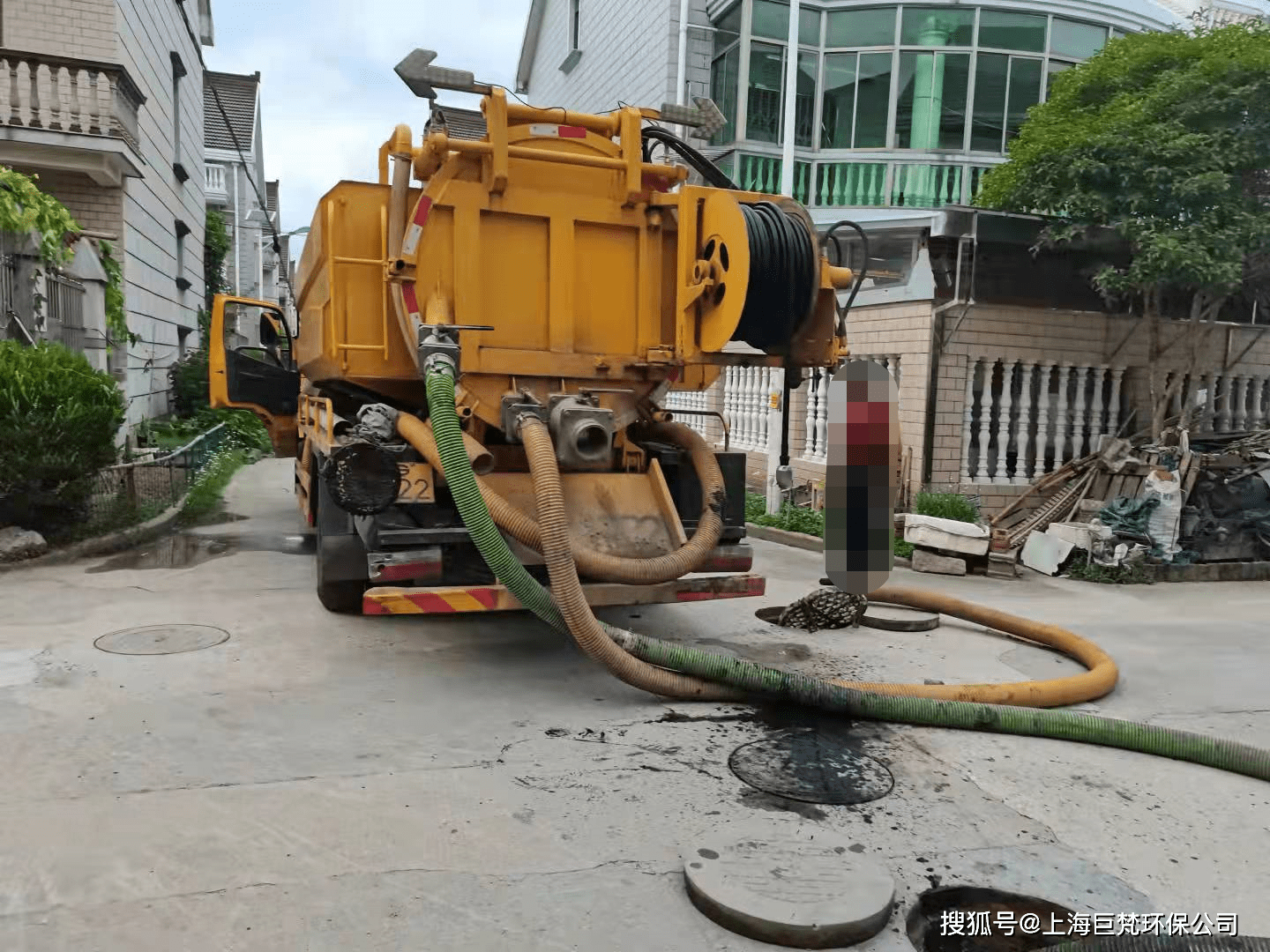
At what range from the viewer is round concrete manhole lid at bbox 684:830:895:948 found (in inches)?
108

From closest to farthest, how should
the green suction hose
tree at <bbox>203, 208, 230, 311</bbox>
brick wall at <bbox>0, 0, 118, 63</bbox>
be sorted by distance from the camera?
the green suction hose, brick wall at <bbox>0, 0, 118, 63</bbox>, tree at <bbox>203, 208, 230, 311</bbox>

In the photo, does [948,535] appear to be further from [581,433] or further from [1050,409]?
[581,433]

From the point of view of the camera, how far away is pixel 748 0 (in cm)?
1493

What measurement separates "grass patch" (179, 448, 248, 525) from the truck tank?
5288mm

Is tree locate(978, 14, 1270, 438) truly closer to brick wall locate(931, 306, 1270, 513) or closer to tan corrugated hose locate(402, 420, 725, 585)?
brick wall locate(931, 306, 1270, 513)

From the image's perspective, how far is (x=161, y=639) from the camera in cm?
559

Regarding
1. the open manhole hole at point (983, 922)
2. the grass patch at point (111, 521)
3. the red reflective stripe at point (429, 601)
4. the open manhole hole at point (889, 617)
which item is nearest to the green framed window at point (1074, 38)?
the open manhole hole at point (889, 617)

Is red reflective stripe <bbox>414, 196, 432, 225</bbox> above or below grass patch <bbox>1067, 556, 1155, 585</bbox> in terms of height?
above

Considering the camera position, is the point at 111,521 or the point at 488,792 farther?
the point at 111,521

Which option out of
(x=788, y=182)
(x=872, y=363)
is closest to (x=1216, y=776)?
(x=872, y=363)

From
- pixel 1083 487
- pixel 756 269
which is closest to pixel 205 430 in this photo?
pixel 1083 487

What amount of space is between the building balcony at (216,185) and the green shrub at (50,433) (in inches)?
1063

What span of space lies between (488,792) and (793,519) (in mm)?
6877

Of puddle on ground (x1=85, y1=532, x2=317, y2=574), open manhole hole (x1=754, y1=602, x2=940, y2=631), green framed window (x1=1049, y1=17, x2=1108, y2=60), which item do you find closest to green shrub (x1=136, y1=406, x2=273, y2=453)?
puddle on ground (x1=85, y1=532, x2=317, y2=574)
